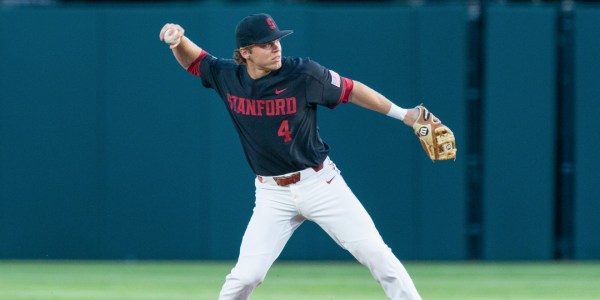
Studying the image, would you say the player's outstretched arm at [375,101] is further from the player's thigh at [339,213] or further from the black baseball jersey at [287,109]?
the player's thigh at [339,213]

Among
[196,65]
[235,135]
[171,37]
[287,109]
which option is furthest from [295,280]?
[171,37]

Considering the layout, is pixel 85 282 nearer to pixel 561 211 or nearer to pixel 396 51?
pixel 396 51

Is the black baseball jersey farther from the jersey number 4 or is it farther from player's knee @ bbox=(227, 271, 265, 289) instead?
player's knee @ bbox=(227, 271, 265, 289)

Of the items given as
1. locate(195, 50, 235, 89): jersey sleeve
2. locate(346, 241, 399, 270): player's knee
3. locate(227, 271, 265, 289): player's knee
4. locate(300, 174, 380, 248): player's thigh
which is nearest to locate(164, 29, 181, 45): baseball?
locate(195, 50, 235, 89): jersey sleeve

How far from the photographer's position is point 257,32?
6.50 m

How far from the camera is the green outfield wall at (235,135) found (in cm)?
1229

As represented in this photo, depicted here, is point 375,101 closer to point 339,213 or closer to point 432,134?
point 432,134

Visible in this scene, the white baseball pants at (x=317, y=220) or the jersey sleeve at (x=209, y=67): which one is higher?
the jersey sleeve at (x=209, y=67)

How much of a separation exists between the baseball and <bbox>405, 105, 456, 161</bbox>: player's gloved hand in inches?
58.6

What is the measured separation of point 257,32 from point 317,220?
115 cm

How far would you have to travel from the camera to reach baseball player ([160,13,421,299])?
6.43m

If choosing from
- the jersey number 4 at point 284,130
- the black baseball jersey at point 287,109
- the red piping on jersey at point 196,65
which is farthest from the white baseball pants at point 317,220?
the red piping on jersey at point 196,65

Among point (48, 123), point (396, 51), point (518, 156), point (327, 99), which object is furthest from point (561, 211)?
point (327, 99)

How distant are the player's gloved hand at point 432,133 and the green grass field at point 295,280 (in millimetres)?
2756
